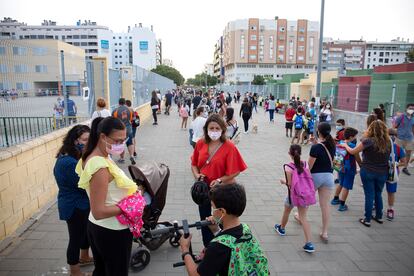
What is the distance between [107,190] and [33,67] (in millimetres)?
4701

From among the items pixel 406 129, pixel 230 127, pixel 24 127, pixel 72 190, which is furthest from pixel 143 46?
pixel 72 190

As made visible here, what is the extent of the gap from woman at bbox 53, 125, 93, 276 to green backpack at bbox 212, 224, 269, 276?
1.88 meters

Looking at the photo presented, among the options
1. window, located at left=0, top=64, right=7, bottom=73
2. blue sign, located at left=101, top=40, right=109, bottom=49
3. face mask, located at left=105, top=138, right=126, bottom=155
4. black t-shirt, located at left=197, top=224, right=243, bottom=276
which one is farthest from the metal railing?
blue sign, located at left=101, top=40, right=109, bottom=49

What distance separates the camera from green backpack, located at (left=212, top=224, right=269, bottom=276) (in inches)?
77.4

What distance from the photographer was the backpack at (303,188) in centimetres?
427

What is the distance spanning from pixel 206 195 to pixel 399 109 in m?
12.7

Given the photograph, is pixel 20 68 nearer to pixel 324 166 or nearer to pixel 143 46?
pixel 324 166

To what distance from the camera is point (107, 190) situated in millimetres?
2391

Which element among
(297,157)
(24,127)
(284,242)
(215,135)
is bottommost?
(284,242)

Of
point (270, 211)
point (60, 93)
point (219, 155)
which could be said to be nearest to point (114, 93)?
point (60, 93)

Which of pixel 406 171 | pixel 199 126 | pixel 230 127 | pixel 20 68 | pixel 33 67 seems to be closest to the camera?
pixel 20 68

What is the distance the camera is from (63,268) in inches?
150

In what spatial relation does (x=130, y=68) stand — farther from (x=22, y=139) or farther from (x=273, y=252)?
(x=273, y=252)

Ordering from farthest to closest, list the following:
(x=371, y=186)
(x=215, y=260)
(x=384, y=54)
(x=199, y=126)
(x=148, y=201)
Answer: (x=384, y=54)
(x=199, y=126)
(x=371, y=186)
(x=148, y=201)
(x=215, y=260)
